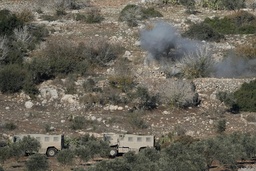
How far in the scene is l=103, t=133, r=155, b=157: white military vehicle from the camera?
123ft

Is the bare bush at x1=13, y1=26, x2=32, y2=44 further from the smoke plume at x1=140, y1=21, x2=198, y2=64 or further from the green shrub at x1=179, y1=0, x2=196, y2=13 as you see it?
the green shrub at x1=179, y1=0, x2=196, y2=13

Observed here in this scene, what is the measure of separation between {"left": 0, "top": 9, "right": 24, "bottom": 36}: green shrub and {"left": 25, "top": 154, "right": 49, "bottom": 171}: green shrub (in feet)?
67.1

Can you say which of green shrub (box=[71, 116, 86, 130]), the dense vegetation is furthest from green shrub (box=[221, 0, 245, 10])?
green shrub (box=[71, 116, 86, 130])

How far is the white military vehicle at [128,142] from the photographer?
37500mm

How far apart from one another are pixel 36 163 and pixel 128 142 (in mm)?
5814

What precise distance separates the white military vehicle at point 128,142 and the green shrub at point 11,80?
8.49 metres

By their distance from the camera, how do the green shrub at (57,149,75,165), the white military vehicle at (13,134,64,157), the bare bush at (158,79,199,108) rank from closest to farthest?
the green shrub at (57,149,75,165) < the white military vehicle at (13,134,64,157) < the bare bush at (158,79,199,108)

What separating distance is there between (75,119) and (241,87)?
9.71 metres

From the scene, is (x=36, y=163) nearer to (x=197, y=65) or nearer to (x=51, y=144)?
(x=51, y=144)

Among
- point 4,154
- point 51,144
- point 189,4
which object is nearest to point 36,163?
point 4,154

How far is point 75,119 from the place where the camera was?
41.3 metres

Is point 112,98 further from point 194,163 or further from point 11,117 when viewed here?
point 194,163

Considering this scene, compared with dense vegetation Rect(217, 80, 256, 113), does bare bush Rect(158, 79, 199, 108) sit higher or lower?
higher

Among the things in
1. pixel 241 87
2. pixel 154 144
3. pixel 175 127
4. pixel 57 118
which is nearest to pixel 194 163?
pixel 154 144
